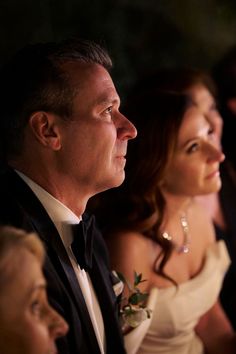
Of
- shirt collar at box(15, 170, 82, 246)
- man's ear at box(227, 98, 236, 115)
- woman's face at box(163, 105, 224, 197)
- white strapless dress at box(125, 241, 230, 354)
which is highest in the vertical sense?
shirt collar at box(15, 170, 82, 246)

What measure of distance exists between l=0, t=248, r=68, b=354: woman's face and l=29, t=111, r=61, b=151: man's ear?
0.44 m

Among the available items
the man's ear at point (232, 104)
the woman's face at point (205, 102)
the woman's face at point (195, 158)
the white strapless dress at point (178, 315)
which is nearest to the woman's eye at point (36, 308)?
the white strapless dress at point (178, 315)

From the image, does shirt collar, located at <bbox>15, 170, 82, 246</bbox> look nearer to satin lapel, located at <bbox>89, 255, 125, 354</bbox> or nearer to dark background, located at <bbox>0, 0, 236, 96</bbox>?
satin lapel, located at <bbox>89, 255, 125, 354</bbox>

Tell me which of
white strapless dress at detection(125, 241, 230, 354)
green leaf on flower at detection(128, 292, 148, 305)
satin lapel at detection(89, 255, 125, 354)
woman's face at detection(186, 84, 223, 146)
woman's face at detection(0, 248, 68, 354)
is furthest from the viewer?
woman's face at detection(186, 84, 223, 146)

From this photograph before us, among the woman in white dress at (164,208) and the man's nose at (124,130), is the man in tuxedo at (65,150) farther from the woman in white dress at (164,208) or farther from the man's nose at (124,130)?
the woman in white dress at (164,208)

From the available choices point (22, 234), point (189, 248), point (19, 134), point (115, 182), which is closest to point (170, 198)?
point (189, 248)

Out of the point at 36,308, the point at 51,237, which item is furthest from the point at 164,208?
the point at 36,308

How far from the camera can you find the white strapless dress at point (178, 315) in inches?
75.3

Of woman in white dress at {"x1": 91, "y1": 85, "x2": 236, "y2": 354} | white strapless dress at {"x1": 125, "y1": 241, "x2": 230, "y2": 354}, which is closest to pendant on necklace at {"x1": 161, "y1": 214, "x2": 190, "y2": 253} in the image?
woman in white dress at {"x1": 91, "y1": 85, "x2": 236, "y2": 354}

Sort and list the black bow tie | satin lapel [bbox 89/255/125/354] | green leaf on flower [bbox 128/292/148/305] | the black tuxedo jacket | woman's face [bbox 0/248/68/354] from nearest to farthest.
Result: 1. woman's face [bbox 0/248/68/354]
2. the black tuxedo jacket
3. the black bow tie
4. satin lapel [bbox 89/255/125/354]
5. green leaf on flower [bbox 128/292/148/305]

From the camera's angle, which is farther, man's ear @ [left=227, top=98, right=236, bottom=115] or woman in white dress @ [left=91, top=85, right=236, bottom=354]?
man's ear @ [left=227, top=98, right=236, bottom=115]

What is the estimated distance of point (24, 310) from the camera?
0.93 m

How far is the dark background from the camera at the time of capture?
194cm

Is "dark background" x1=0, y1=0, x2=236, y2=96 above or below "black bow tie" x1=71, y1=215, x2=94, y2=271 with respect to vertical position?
above
